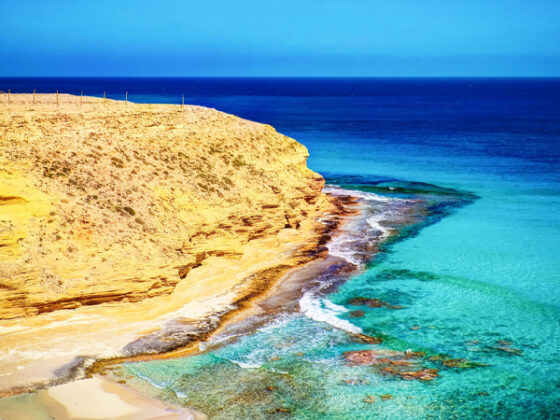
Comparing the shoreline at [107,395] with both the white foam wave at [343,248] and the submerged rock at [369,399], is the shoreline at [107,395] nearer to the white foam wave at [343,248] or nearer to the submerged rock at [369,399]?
the submerged rock at [369,399]

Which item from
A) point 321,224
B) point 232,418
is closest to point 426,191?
point 321,224

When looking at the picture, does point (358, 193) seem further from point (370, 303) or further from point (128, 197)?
point (128, 197)

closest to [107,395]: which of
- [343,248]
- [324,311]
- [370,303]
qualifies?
[324,311]

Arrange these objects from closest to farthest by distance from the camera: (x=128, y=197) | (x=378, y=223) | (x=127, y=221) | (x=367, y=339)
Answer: (x=367, y=339)
(x=127, y=221)
(x=128, y=197)
(x=378, y=223)

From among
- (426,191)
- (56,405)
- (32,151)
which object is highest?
(32,151)

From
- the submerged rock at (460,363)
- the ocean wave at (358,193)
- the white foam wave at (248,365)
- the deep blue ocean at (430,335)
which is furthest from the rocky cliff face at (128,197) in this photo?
the submerged rock at (460,363)

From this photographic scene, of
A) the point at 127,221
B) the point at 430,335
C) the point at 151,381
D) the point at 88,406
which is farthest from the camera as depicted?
the point at 127,221

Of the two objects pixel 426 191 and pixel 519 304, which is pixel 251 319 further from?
pixel 426 191
